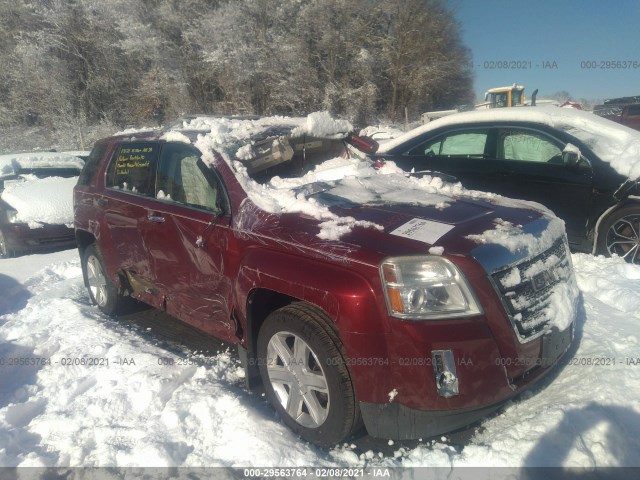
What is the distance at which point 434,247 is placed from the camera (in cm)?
241

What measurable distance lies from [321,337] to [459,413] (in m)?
0.78

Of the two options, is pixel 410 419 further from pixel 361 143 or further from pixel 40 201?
pixel 40 201

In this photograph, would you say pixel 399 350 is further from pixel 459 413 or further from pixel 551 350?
pixel 551 350

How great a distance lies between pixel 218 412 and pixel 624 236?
4.39 meters

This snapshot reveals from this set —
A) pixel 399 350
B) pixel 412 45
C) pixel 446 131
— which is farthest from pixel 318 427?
pixel 412 45

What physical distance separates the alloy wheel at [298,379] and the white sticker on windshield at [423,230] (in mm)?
811

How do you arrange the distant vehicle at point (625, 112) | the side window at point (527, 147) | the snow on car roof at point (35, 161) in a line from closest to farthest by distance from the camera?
1. the side window at point (527, 147)
2. the snow on car roof at point (35, 161)
3. the distant vehicle at point (625, 112)

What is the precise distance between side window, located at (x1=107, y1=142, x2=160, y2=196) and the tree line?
19.9m

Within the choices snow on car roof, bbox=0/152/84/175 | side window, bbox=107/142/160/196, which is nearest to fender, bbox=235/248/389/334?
side window, bbox=107/142/160/196

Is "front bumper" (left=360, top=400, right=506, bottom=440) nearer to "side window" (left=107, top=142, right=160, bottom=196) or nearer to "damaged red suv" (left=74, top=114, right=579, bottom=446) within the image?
"damaged red suv" (left=74, top=114, right=579, bottom=446)

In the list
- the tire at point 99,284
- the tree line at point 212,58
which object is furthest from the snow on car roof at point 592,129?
the tree line at point 212,58

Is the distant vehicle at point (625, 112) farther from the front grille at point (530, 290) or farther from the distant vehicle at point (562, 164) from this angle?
the front grille at point (530, 290)

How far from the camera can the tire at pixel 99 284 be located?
475 cm

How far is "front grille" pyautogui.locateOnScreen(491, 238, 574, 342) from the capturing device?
2457 mm
